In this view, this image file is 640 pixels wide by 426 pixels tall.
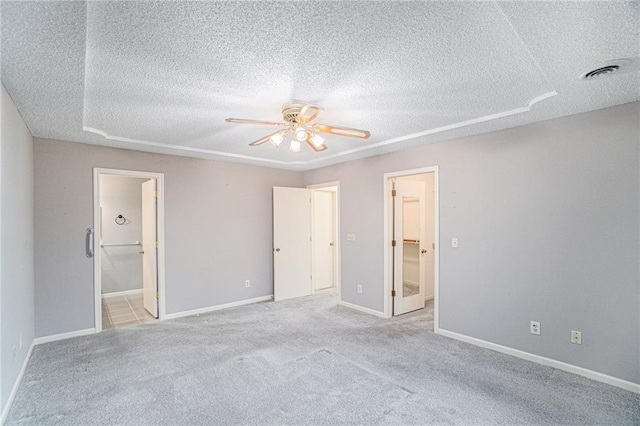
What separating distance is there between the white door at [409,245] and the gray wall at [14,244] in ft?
13.4

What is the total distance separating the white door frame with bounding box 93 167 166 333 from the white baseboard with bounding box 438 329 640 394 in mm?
3852

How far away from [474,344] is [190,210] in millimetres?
4189

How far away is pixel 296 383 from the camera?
2662 millimetres

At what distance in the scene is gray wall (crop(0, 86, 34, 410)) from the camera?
2209 mm

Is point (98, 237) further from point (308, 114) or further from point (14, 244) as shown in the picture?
point (308, 114)

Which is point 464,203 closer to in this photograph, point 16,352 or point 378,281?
point 378,281

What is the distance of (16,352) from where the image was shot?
2.57m

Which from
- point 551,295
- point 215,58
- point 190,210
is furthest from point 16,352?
point 551,295

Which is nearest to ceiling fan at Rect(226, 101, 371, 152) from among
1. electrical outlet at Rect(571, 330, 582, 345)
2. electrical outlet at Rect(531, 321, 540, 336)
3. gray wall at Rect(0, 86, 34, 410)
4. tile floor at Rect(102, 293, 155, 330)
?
gray wall at Rect(0, 86, 34, 410)

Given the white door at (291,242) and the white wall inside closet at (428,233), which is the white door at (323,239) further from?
the white wall inside closet at (428,233)

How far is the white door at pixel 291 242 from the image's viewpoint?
18.2 ft

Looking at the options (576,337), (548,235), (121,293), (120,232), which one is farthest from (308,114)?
(121,293)

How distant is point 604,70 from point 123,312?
6.15 metres

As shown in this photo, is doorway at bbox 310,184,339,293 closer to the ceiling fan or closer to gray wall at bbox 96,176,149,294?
the ceiling fan
